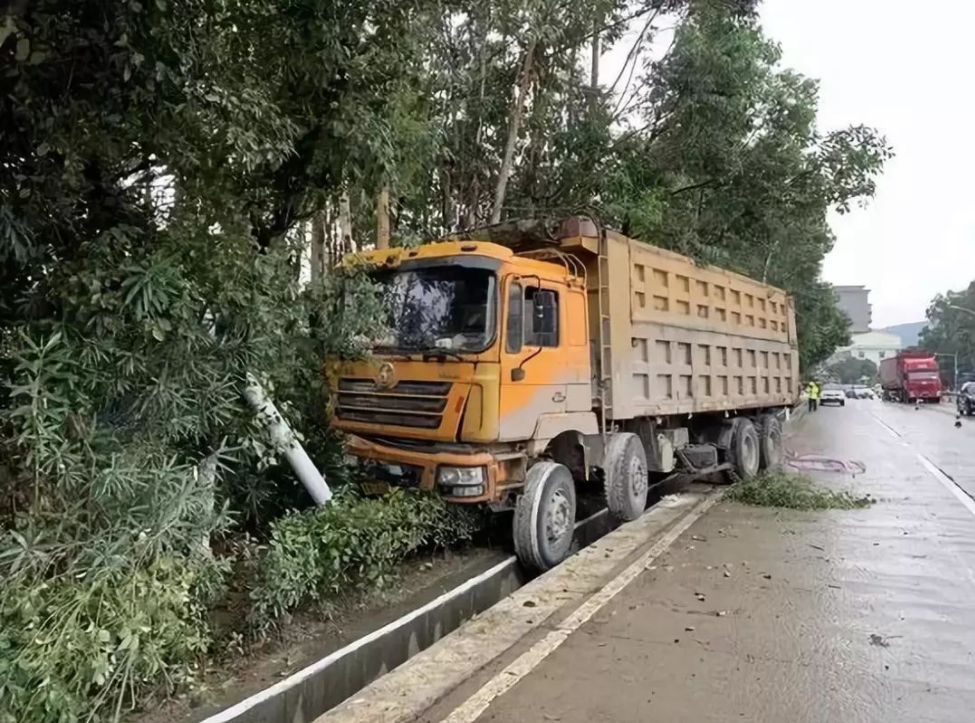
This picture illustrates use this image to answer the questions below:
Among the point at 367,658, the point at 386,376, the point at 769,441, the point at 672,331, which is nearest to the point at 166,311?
the point at 367,658

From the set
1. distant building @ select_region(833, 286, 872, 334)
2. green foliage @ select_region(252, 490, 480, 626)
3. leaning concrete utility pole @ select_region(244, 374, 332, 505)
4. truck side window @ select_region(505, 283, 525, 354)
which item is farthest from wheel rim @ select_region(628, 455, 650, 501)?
distant building @ select_region(833, 286, 872, 334)

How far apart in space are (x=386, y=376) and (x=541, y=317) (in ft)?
4.61

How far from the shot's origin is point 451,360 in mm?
5930

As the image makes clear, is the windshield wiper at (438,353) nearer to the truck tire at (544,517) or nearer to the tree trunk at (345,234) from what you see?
the truck tire at (544,517)

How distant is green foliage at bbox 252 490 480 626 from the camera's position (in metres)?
4.33

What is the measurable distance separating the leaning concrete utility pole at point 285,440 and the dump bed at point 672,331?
2.82 meters

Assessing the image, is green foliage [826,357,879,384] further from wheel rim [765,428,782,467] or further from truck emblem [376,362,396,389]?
truck emblem [376,362,396,389]

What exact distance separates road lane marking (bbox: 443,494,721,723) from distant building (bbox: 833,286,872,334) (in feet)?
175

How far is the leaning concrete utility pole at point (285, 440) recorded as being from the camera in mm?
4656

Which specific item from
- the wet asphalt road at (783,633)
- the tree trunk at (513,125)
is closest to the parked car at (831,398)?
the tree trunk at (513,125)

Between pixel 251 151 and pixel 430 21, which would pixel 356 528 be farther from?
pixel 430 21

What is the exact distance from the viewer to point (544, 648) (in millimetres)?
4359

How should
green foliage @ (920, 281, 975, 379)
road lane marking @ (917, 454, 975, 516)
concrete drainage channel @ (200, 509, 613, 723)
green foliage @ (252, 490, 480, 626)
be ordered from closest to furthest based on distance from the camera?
concrete drainage channel @ (200, 509, 613, 723)
green foliage @ (252, 490, 480, 626)
road lane marking @ (917, 454, 975, 516)
green foliage @ (920, 281, 975, 379)

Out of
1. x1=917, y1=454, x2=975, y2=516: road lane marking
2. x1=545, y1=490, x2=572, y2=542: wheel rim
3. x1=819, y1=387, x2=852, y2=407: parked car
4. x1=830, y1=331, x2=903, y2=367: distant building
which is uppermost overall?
x1=830, y1=331, x2=903, y2=367: distant building
